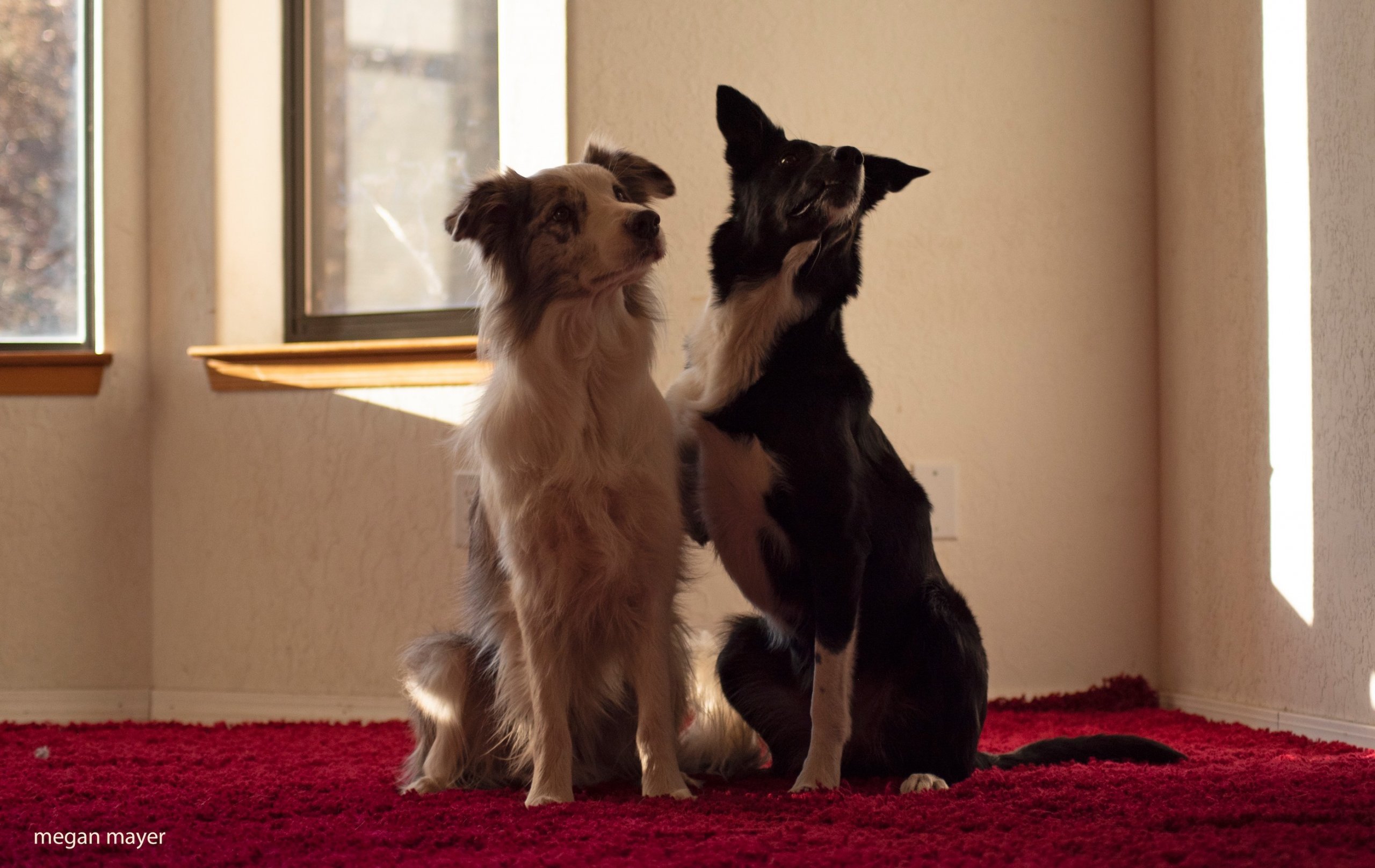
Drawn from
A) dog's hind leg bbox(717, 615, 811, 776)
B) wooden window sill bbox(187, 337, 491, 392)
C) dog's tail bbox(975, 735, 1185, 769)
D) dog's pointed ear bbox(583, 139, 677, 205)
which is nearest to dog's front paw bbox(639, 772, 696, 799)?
dog's hind leg bbox(717, 615, 811, 776)

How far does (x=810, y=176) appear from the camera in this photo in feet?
5.77

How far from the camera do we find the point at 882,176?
1.92m

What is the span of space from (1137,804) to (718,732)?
78cm

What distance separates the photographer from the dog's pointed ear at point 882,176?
75.2 inches

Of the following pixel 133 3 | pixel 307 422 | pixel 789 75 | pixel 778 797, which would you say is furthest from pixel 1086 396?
pixel 133 3

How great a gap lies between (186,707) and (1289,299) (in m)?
3.04

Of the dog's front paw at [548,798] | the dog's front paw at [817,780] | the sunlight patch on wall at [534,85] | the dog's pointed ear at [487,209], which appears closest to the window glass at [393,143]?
the sunlight patch on wall at [534,85]

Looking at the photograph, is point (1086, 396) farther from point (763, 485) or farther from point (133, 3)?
point (133, 3)

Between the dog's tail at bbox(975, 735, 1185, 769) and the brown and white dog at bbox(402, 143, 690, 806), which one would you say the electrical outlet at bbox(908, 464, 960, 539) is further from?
the brown and white dog at bbox(402, 143, 690, 806)

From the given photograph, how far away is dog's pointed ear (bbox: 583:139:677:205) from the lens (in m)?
1.96

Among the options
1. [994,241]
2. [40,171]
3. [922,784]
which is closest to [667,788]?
[922,784]

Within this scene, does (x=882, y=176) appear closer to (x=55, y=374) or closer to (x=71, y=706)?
(x=55, y=374)

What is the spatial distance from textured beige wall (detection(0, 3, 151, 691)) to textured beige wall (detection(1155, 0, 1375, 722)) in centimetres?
289

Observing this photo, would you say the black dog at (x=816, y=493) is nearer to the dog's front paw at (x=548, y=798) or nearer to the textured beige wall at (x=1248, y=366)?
the dog's front paw at (x=548, y=798)
